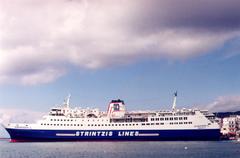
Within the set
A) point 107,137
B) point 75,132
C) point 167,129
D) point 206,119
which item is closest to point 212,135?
point 206,119

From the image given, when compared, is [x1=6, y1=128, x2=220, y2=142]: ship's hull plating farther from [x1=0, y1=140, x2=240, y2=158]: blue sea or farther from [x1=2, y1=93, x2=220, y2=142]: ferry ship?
[x1=0, y1=140, x2=240, y2=158]: blue sea

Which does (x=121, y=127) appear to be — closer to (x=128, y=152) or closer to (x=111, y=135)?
(x=111, y=135)

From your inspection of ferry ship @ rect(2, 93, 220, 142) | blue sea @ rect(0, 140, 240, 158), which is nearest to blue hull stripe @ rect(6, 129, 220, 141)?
ferry ship @ rect(2, 93, 220, 142)

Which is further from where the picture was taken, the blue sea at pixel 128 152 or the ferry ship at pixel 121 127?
the ferry ship at pixel 121 127

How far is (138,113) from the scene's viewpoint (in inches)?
3922

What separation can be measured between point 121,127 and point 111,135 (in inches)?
131

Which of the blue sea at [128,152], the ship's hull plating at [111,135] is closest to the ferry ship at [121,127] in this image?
the ship's hull plating at [111,135]

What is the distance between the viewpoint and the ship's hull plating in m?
94.1

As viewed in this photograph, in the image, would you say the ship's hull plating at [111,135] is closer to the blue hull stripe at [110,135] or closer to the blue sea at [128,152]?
the blue hull stripe at [110,135]

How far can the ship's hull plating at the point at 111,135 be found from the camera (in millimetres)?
A: 94062

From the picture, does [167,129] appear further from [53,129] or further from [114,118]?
[53,129]

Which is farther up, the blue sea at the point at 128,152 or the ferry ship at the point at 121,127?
the ferry ship at the point at 121,127

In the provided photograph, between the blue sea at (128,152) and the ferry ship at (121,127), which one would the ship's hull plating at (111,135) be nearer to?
the ferry ship at (121,127)

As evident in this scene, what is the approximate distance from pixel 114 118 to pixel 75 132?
10.8 meters
